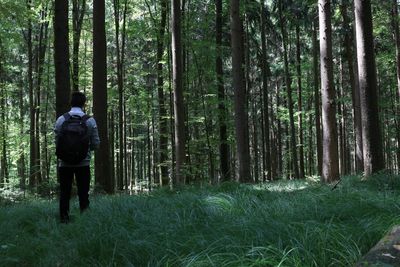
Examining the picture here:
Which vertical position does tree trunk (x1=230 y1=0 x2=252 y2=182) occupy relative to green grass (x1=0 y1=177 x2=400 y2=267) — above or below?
above

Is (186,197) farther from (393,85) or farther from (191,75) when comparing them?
(393,85)

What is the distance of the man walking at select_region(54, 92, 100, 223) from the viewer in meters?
6.33

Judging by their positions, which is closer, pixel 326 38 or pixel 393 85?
pixel 326 38

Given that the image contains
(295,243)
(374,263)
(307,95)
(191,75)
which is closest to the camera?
(374,263)

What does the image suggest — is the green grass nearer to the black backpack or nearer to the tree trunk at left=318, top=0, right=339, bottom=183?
the black backpack

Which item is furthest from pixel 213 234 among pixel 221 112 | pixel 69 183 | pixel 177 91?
pixel 221 112

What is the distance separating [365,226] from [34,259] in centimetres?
311

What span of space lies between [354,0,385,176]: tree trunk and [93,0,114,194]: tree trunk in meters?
6.46

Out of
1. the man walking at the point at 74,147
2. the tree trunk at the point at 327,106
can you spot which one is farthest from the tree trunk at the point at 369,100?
the man walking at the point at 74,147

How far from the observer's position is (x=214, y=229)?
14.0 feet

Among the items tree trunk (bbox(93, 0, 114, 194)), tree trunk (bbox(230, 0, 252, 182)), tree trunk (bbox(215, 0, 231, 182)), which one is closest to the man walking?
tree trunk (bbox(93, 0, 114, 194))

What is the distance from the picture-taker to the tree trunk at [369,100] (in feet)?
30.9

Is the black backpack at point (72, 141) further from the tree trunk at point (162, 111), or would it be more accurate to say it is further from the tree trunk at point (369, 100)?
the tree trunk at point (162, 111)

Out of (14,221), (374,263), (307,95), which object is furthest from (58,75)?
(307,95)
